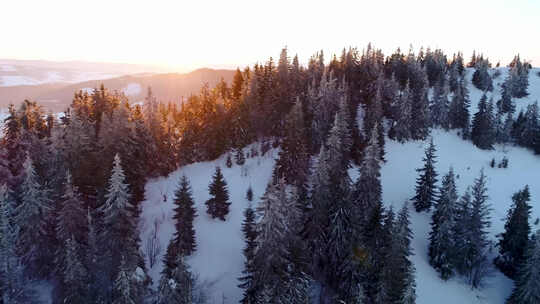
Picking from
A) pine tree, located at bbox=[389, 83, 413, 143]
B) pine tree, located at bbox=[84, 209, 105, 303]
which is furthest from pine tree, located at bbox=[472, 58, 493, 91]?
pine tree, located at bbox=[84, 209, 105, 303]

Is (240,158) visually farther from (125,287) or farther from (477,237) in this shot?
(477,237)

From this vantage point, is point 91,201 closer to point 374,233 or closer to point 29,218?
point 29,218

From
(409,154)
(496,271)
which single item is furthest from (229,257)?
(409,154)

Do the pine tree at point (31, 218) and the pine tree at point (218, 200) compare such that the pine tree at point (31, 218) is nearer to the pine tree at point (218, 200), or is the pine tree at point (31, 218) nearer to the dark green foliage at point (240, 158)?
the pine tree at point (218, 200)

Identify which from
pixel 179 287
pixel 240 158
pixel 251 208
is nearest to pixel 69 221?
pixel 179 287

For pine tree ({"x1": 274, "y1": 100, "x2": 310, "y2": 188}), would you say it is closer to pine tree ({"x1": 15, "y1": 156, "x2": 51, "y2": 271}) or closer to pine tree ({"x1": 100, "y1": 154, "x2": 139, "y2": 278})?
pine tree ({"x1": 100, "y1": 154, "x2": 139, "y2": 278})

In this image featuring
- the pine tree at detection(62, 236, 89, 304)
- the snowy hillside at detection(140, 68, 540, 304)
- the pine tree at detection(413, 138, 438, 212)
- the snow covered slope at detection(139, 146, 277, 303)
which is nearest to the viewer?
the pine tree at detection(62, 236, 89, 304)

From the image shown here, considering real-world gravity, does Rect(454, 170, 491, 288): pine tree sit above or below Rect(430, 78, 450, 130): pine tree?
below
